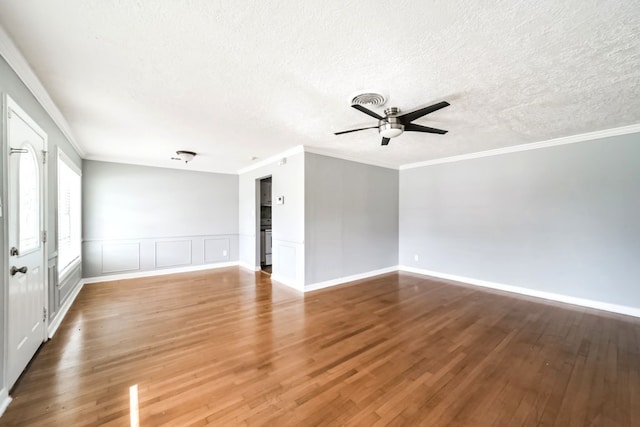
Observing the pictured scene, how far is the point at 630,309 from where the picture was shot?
3295mm

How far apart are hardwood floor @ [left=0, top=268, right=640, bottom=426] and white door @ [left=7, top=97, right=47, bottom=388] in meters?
0.26

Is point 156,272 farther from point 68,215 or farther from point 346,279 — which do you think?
point 346,279

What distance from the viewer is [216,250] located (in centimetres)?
626

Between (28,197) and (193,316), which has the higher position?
(28,197)

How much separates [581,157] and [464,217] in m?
1.81

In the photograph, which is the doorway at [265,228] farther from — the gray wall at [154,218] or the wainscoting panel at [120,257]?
the wainscoting panel at [120,257]

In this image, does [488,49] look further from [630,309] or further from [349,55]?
[630,309]

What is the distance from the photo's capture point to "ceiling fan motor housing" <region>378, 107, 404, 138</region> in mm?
2566

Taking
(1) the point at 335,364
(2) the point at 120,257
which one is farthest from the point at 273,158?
(1) the point at 335,364

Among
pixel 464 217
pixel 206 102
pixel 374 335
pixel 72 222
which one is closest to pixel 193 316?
pixel 374 335

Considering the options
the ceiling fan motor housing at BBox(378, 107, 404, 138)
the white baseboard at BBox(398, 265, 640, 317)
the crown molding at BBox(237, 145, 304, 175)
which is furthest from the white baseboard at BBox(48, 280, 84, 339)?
the white baseboard at BBox(398, 265, 640, 317)

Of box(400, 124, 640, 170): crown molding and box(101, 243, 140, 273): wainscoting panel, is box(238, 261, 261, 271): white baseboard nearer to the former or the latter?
box(101, 243, 140, 273): wainscoting panel

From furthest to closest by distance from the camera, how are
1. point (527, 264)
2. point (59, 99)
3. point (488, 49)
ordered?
point (527, 264) < point (59, 99) < point (488, 49)

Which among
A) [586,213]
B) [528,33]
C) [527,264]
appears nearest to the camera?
[528,33]
